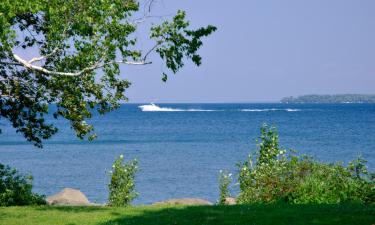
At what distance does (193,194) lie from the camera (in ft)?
146

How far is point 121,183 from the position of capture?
2816 centimetres

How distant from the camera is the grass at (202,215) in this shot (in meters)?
16.9

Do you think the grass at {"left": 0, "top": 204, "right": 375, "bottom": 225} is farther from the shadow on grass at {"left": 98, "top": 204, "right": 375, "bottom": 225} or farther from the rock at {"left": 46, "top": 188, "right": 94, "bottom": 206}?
the rock at {"left": 46, "top": 188, "right": 94, "bottom": 206}

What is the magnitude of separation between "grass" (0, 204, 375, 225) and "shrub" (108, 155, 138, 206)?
21.2 ft

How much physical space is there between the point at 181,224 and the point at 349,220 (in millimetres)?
4432

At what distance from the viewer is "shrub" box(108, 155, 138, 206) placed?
2778cm

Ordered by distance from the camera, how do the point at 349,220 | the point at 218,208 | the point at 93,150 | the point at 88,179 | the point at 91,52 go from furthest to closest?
the point at 93,150 < the point at 88,179 < the point at 218,208 < the point at 91,52 < the point at 349,220

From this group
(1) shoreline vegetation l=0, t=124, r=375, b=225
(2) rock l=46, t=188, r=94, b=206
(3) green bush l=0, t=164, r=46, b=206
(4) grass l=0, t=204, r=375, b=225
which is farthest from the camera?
(2) rock l=46, t=188, r=94, b=206

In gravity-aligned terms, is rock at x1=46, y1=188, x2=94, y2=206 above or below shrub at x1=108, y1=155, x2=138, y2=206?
below

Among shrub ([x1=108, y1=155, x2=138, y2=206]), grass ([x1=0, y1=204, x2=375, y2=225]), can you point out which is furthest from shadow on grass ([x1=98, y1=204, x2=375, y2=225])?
shrub ([x1=108, y1=155, x2=138, y2=206])

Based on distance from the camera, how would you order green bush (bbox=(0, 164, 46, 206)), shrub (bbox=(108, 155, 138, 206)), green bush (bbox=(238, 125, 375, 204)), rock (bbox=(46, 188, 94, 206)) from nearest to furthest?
A: green bush (bbox=(238, 125, 375, 204)) → green bush (bbox=(0, 164, 46, 206)) → shrub (bbox=(108, 155, 138, 206)) → rock (bbox=(46, 188, 94, 206))

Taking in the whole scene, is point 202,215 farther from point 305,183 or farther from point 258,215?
point 305,183

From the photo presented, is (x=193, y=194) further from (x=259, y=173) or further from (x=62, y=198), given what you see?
(x=259, y=173)

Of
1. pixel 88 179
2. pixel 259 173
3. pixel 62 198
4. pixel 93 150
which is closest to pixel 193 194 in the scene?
pixel 88 179
